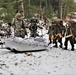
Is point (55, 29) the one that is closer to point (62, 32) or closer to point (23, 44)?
point (62, 32)

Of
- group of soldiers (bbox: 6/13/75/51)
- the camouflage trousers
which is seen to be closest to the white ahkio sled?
the camouflage trousers

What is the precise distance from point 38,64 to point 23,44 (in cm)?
340

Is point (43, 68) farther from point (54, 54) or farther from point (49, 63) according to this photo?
point (54, 54)

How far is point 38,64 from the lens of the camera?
12312 millimetres

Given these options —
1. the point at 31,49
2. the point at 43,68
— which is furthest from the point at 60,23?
the point at 43,68

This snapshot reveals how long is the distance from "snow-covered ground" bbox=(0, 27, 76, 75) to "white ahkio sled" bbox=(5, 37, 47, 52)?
524 mm

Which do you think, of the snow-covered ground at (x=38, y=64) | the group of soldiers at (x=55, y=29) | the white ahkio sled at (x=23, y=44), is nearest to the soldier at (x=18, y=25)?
the group of soldiers at (x=55, y=29)

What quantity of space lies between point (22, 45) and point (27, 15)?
64.2 ft

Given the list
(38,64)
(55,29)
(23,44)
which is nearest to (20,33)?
(23,44)

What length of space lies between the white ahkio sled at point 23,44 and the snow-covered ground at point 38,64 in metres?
0.52

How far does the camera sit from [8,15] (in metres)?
28.3

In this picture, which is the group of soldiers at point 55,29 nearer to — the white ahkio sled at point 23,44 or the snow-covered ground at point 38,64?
the white ahkio sled at point 23,44

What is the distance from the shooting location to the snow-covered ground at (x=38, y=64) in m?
10.9

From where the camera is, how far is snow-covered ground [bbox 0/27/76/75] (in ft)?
35.9
